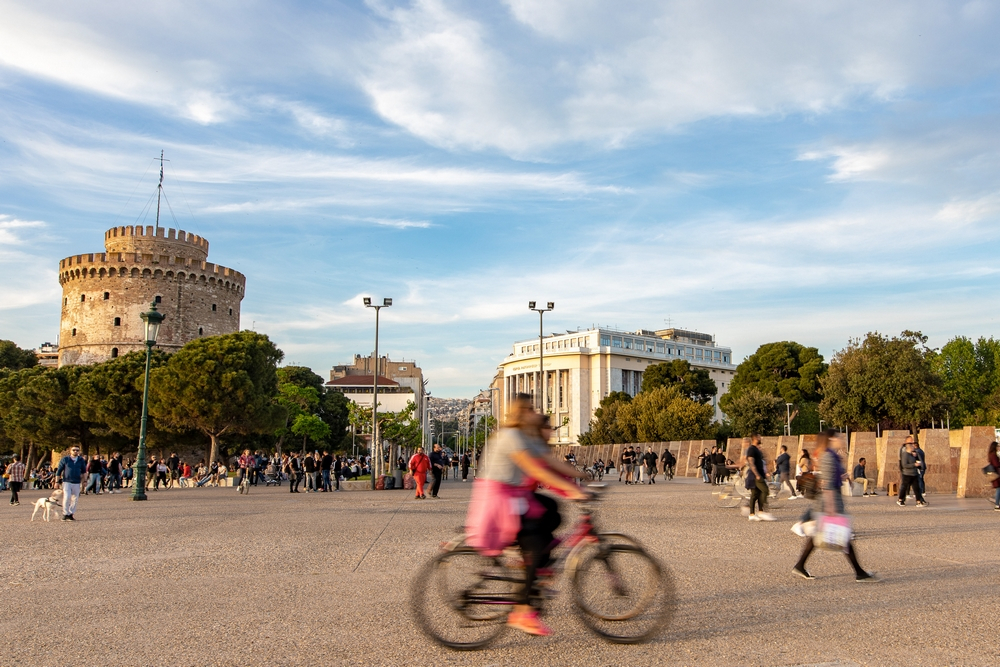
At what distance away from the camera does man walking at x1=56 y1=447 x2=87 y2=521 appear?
1712 cm

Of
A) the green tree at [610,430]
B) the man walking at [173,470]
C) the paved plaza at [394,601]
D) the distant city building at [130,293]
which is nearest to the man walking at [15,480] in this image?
the paved plaza at [394,601]

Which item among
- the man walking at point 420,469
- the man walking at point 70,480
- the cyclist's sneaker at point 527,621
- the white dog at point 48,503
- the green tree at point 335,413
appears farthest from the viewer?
the green tree at point 335,413

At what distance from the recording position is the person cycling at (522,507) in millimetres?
5496

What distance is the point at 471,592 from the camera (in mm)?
5574

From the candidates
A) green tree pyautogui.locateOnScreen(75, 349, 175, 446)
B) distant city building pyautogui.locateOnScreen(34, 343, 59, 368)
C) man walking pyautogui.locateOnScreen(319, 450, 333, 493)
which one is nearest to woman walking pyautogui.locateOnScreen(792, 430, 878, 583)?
man walking pyautogui.locateOnScreen(319, 450, 333, 493)

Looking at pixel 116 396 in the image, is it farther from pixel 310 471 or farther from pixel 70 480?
pixel 70 480

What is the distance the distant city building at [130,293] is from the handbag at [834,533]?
2632 inches

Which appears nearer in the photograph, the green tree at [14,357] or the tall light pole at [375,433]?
the tall light pole at [375,433]

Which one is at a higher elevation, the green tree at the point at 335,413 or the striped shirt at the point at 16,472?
the green tree at the point at 335,413

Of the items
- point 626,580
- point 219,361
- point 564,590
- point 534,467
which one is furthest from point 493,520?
point 219,361

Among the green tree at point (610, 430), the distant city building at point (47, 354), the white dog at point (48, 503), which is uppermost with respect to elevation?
the distant city building at point (47, 354)

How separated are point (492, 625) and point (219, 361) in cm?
4506

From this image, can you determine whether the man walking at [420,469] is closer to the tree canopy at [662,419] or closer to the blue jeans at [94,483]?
the blue jeans at [94,483]

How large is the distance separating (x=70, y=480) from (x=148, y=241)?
5854 cm
